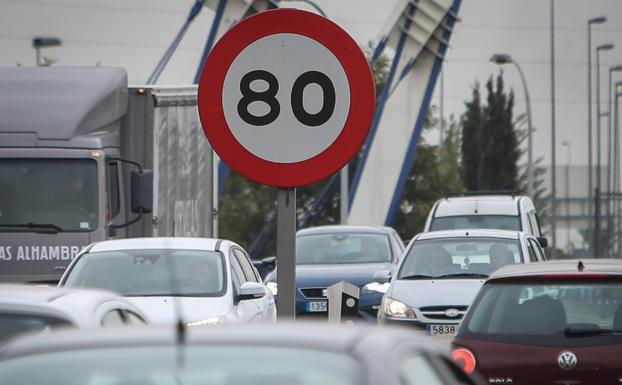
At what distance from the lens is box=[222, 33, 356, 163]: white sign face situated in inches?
276

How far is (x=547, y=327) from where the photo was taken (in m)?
9.30

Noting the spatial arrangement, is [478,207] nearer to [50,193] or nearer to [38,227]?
[50,193]

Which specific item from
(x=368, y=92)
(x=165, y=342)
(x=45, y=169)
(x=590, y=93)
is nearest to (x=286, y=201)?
(x=368, y=92)

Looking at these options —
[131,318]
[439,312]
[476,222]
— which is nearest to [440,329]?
[439,312]

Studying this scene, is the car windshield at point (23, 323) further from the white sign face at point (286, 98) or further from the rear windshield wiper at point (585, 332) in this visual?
the rear windshield wiper at point (585, 332)

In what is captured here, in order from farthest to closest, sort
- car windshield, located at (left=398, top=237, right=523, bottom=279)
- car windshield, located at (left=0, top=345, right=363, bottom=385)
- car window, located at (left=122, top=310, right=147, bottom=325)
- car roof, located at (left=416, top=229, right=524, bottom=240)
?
car roof, located at (left=416, top=229, right=524, bottom=240)
car windshield, located at (left=398, top=237, right=523, bottom=279)
car window, located at (left=122, top=310, right=147, bottom=325)
car windshield, located at (left=0, top=345, right=363, bottom=385)

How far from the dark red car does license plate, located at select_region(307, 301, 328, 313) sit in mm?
11197

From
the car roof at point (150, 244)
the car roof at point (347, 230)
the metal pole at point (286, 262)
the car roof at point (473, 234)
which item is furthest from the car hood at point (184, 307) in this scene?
the car roof at point (347, 230)

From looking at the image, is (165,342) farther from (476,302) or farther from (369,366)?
(476,302)

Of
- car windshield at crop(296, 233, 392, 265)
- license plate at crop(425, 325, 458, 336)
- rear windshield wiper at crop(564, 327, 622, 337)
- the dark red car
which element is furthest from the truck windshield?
rear windshield wiper at crop(564, 327, 622, 337)

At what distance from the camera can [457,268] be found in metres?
18.7

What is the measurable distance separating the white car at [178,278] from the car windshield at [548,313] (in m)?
4.08

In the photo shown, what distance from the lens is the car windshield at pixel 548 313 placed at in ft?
30.3

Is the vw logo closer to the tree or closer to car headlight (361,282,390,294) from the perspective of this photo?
car headlight (361,282,390,294)
